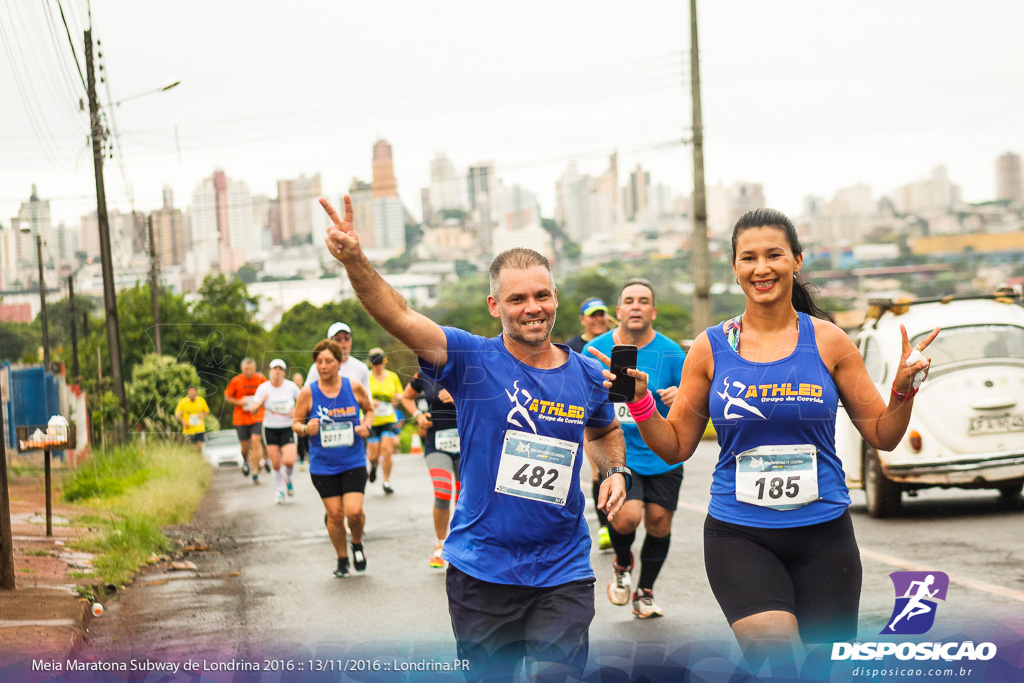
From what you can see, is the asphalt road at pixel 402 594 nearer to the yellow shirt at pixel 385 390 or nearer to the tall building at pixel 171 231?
the yellow shirt at pixel 385 390

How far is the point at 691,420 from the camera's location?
4176 millimetres

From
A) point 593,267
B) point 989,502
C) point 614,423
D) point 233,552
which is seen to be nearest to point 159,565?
point 233,552

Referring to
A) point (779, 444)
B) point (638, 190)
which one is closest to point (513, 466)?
point (779, 444)

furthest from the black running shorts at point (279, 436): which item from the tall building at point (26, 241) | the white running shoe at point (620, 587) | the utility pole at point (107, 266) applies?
the white running shoe at point (620, 587)

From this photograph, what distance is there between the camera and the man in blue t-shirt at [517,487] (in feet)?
12.5

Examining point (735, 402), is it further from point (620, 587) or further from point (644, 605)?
point (620, 587)

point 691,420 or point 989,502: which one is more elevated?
point 691,420

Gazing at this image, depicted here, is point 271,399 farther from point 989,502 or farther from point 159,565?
point 989,502

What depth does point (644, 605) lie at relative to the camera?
7.10 meters

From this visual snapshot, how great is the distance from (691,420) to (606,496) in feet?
1.42

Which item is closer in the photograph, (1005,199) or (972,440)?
(1005,199)

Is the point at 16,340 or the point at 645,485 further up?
the point at 16,340

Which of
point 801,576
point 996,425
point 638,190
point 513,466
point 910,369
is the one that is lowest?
point 996,425

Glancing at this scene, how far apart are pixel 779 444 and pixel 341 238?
162cm
